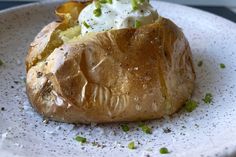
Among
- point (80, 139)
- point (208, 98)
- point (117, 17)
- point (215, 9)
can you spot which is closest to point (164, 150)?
point (80, 139)

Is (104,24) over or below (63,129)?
over

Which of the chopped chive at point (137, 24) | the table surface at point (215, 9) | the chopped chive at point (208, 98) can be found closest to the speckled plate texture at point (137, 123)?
the chopped chive at point (208, 98)

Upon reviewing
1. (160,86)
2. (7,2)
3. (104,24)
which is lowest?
(7,2)

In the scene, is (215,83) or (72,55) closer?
(72,55)

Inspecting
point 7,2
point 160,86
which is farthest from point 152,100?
point 7,2

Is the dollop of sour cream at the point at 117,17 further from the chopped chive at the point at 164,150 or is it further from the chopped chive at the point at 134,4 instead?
the chopped chive at the point at 164,150

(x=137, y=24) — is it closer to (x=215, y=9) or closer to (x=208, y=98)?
(x=208, y=98)

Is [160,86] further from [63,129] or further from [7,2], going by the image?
[7,2]
